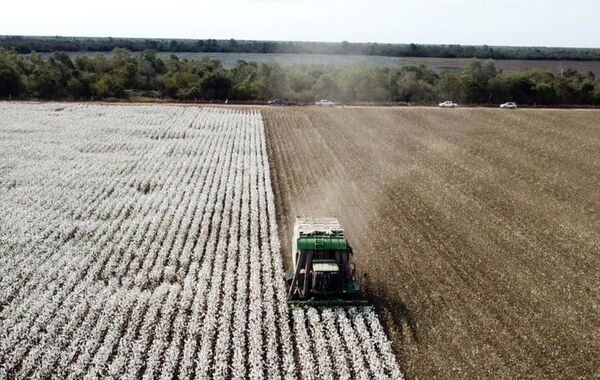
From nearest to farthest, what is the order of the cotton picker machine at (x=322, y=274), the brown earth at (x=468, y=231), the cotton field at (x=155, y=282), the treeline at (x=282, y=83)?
the cotton field at (x=155, y=282), the brown earth at (x=468, y=231), the cotton picker machine at (x=322, y=274), the treeline at (x=282, y=83)

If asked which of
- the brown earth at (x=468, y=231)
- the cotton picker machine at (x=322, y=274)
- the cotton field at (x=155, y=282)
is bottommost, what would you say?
the cotton field at (x=155, y=282)

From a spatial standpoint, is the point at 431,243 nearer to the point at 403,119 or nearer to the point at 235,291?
the point at 235,291

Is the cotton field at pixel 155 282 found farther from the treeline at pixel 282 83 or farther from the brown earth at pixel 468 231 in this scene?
the treeline at pixel 282 83

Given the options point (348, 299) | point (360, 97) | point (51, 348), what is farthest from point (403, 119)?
point (51, 348)

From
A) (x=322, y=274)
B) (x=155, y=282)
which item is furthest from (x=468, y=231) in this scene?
(x=155, y=282)

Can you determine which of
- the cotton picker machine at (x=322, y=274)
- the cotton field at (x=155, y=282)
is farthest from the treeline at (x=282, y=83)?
the cotton picker machine at (x=322, y=274)

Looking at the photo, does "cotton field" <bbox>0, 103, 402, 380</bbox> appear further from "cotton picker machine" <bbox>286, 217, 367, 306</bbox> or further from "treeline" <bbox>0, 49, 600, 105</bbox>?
"treeline" <bbox>0, 49, 600, 105</bbox>

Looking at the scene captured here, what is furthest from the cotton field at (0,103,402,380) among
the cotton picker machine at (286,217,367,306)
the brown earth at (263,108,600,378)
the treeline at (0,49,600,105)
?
the treeline at (0,49,600,105)

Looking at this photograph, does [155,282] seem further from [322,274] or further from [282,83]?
[282,83]
